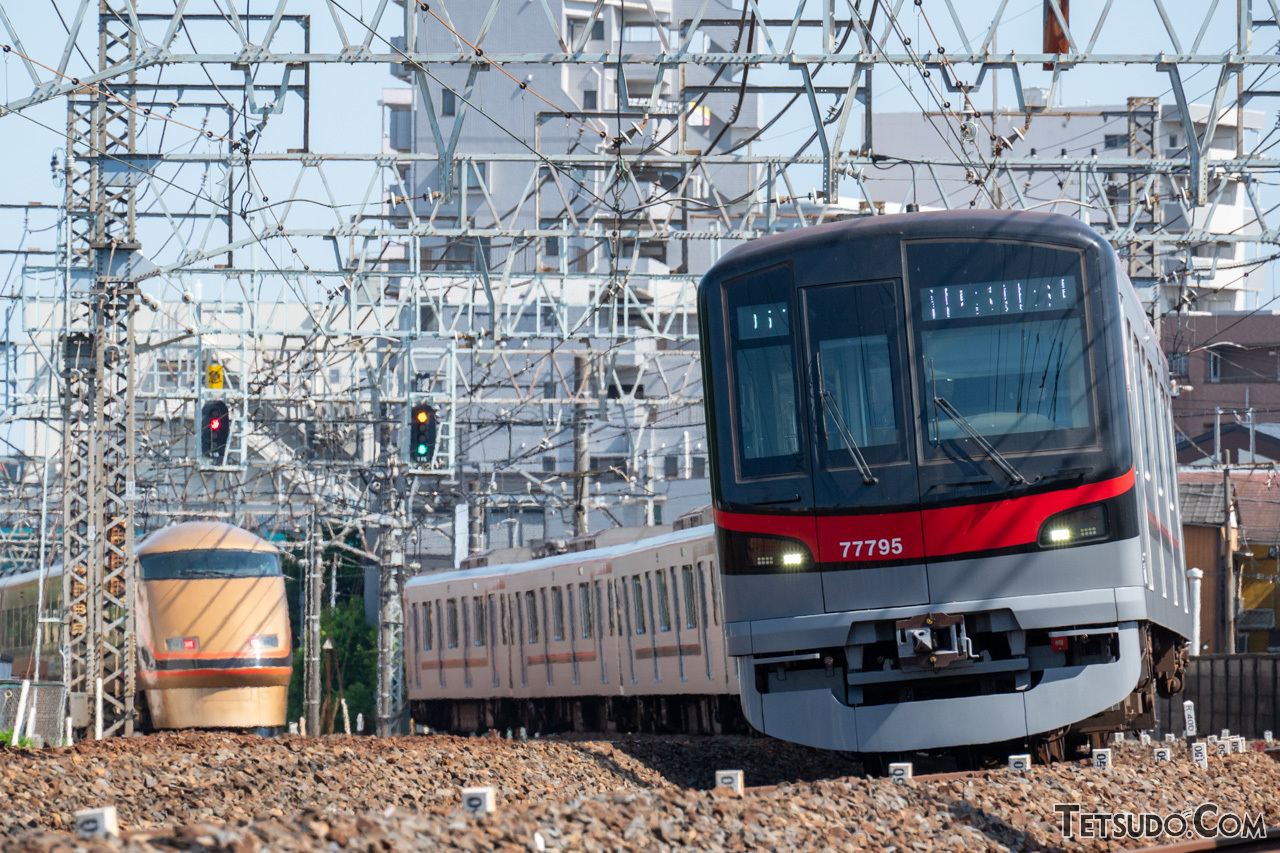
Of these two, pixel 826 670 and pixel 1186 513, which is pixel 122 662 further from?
pixel 1186 513

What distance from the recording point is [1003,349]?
393 inches

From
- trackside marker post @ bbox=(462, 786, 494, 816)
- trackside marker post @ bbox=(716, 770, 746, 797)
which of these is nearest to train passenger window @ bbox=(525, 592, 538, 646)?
trackside marker post @ bbox=(716, 770, 746, 797)

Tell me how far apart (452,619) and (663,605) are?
852 cm

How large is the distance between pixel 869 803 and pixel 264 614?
17526 mm

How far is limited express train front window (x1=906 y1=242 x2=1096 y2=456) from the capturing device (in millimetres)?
9859

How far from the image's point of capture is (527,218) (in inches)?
2362

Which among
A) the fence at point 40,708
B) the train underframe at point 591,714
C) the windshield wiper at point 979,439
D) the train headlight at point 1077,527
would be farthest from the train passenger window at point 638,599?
the train headlight at point 1077,527

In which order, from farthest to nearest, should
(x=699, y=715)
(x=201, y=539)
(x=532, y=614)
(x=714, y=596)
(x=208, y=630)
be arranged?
1. (x=201, y=539)
2. (x=208, y=630)
3. (x=532, y=614)
4. (x=699, y=715)
5. (x=714, y=596)

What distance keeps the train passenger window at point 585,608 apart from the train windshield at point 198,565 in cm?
561

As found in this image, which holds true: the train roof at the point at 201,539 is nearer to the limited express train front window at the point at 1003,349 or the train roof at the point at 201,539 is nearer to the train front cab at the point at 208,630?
the train front cab at the point at 208,630

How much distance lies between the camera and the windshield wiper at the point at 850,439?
990 cm

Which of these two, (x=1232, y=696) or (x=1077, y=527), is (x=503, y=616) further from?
(x=1077, y=527)

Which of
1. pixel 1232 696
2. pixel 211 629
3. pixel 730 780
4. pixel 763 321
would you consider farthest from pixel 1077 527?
pixel 1232 696

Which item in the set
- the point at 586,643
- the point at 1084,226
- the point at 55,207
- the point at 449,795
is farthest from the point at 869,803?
the point at 55,207
